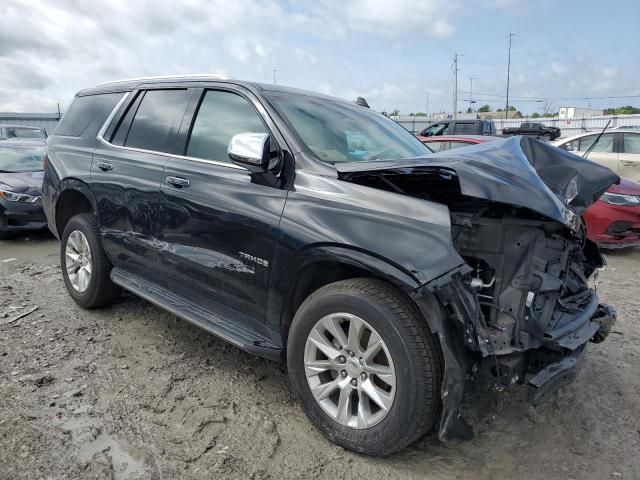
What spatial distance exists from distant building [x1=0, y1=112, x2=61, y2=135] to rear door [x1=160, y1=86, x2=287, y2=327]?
103 feet

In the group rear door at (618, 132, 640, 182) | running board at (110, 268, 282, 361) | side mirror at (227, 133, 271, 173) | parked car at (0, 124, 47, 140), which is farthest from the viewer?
parked car at (0, 124, 47, 140)

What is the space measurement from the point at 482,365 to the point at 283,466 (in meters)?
1.07

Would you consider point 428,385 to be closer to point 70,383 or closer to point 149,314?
point 70,383

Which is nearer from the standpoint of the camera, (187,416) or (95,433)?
(95,433)

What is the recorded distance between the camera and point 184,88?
11.8ft

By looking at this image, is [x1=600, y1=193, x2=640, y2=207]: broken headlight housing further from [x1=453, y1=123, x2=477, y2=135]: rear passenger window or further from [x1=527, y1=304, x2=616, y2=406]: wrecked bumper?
[x1=453, y1=123, x2=477, y2=135]: rear passenger window

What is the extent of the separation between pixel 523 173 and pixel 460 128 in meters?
13.4

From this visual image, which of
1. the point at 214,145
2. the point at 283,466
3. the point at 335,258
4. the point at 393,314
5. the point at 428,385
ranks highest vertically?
the point at 214,145

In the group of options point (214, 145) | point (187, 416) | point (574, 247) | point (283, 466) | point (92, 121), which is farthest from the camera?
point (92, 121)

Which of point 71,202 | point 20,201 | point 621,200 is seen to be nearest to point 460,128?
point 621,200

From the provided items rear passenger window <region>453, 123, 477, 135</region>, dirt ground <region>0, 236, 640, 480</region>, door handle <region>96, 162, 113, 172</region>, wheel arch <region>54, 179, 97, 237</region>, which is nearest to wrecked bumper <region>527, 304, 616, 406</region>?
dirt ground <region>0, 236, 640, 480</region>

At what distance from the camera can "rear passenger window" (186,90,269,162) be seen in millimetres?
3148

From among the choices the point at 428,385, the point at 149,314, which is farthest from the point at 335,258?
the point at 149,314

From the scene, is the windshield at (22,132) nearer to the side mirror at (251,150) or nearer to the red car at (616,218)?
the red car at (616,218)
